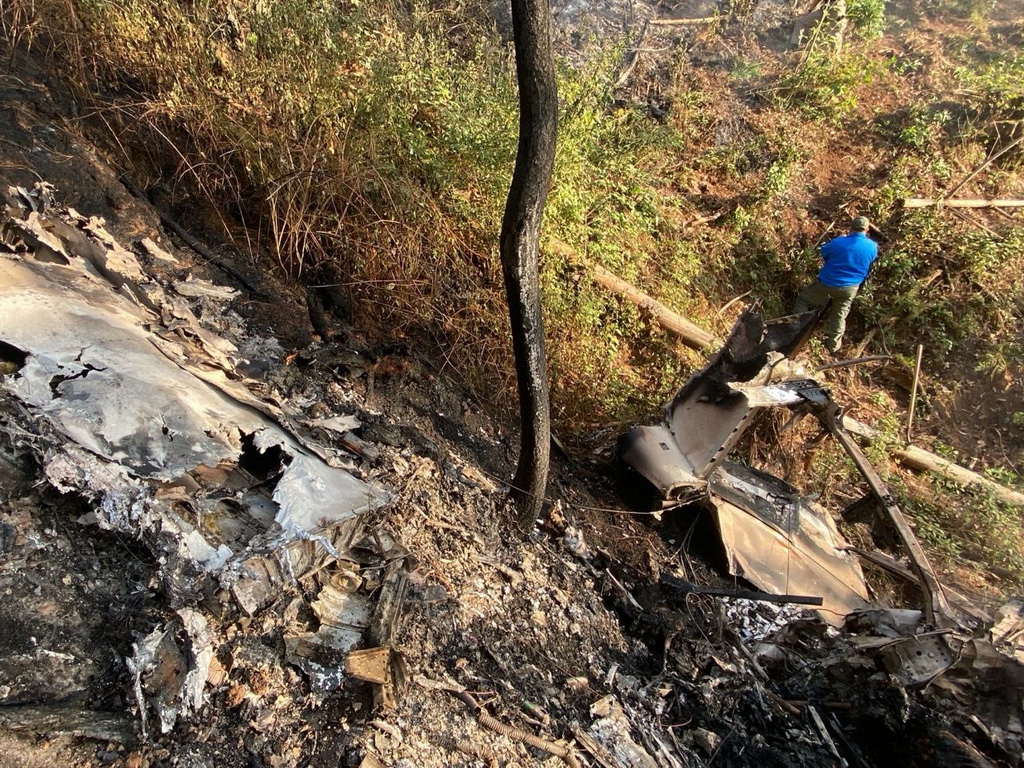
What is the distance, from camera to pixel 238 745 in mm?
1978

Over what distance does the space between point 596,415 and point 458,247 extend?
1.70 meters

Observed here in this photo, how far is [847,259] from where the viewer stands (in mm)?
6289

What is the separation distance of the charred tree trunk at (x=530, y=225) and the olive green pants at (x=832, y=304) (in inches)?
178

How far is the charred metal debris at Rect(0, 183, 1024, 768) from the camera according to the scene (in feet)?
6.93

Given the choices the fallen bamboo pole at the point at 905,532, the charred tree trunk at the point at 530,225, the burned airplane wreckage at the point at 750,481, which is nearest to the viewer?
the charred tree trunk at the point at 530,225

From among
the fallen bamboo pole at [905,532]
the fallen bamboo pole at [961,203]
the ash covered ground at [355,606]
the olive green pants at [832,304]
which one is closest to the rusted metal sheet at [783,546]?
the ash covered ground at [355,606]

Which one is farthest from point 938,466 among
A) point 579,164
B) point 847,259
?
point 579,164

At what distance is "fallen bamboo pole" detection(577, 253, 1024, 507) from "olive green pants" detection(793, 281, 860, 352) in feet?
3.74

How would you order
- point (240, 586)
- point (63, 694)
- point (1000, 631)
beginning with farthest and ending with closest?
point (1000, 631)
point (240, 586)
point (63, 694)

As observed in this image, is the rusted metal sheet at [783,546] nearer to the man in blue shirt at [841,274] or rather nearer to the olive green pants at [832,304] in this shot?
the man in blue shirt at [841,274]

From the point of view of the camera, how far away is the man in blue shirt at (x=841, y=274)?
6188mm

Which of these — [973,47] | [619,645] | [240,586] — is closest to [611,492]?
[619,645]

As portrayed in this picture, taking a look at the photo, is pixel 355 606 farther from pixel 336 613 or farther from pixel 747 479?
pixel 747 479

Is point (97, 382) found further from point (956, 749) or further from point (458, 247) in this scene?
point (956, 749)
